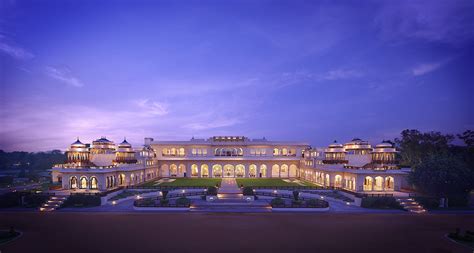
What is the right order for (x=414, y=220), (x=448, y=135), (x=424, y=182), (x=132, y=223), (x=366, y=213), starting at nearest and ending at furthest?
(x=132, y=223)
(x=414, y=220)
(x=366, y=213)
(x=424, y=182)
(x=448, y=135)

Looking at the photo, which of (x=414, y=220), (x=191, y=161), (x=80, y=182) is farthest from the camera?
(x=191, y=161)

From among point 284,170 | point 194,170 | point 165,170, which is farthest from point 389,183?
point 165,170

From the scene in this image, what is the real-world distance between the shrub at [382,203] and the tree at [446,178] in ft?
19.1

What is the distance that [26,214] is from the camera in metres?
30.6

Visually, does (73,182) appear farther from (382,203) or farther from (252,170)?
(382,203)

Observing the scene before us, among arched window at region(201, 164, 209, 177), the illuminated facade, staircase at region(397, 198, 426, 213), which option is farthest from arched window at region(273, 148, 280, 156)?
staircase at region(397, 198, 426, 213)

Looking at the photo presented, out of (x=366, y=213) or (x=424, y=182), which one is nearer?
(x=366, y=213)

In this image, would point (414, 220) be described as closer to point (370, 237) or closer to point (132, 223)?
point (370, 237)

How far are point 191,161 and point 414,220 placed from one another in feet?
157

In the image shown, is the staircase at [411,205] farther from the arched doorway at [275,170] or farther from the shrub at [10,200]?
the shrub at [10,200]

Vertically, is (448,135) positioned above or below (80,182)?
above

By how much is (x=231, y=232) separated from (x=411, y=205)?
23963 mm


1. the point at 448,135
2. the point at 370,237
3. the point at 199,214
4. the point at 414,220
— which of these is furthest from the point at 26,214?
the point at 448,135

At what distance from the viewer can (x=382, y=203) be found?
3403 cm
